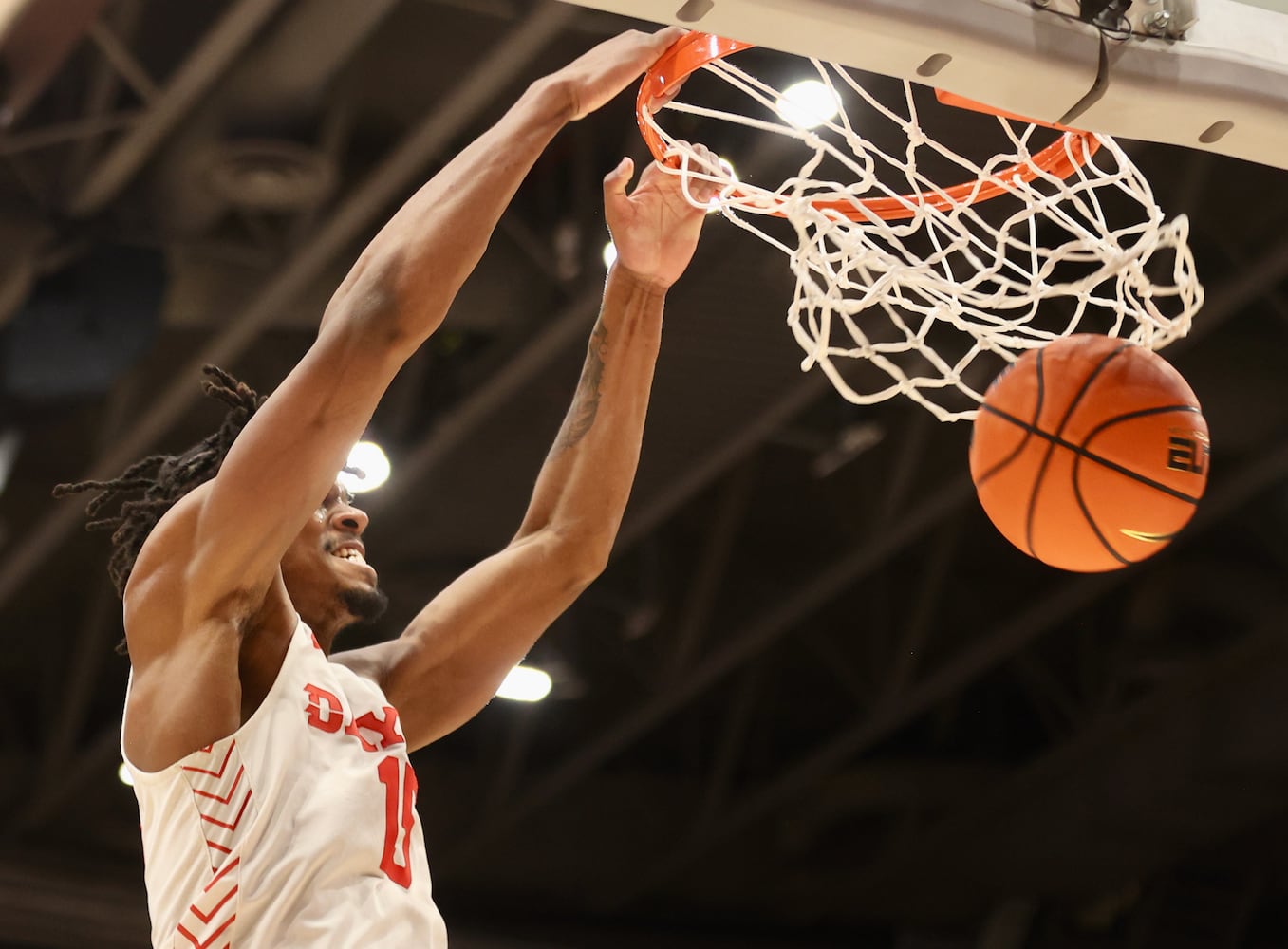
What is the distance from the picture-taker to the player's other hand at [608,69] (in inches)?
107

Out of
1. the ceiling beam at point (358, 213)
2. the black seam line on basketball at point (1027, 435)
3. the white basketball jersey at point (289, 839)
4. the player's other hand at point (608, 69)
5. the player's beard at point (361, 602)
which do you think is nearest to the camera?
the white basketball jersey at point (289, 839)

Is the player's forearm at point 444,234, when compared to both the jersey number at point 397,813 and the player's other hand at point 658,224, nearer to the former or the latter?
the player's other hand at point 658,224

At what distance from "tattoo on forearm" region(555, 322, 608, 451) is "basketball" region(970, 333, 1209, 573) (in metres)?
0.72

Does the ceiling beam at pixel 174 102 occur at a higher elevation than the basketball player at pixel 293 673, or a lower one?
higher

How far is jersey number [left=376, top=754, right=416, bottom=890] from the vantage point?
263 centimetres

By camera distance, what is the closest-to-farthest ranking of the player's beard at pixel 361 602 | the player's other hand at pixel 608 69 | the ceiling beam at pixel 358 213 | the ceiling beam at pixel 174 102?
1. the player's other hand at pixel 608 69
2. the player's beard at pixel 361 602
3. the ceiling beam at pixel 174 102
4. the ceiling beam at pixel 358 213

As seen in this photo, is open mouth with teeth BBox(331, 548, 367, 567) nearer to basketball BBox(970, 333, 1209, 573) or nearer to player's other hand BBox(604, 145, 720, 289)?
player's other hand BBox(604, 145, 720, 289)

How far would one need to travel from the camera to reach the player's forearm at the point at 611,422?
10.5ft

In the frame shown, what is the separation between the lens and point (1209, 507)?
834 cm

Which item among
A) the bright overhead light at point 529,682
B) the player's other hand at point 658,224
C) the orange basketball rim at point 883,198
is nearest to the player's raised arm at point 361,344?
the orange basketball rim at point 883,198

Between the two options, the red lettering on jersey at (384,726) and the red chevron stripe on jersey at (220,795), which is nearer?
the red chevron stripe on jersey at (220,795)

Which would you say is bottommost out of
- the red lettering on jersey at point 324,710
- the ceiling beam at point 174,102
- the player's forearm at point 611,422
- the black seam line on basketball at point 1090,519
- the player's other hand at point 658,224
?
the red lettering on jersey at point 324,710

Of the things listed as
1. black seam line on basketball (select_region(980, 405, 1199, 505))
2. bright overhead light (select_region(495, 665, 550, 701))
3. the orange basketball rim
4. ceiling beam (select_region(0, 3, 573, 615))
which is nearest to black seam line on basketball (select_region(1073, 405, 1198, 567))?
black seam line on basketball (select_region(980, 405, 1199, 505))

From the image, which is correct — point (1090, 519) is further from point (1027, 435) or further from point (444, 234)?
point (444, 234)
